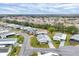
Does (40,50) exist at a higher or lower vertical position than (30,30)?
lower

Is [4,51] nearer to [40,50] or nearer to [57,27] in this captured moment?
[40,50]

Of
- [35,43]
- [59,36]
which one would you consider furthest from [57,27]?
[35,43]

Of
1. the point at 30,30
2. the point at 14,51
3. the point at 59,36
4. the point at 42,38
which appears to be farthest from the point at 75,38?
the point at 14,51

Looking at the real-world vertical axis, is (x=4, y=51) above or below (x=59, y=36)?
below

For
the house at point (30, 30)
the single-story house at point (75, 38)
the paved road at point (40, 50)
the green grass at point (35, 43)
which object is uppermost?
the house at point (30, 30)

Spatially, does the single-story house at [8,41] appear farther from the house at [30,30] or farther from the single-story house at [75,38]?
the single-story house at [75,38]

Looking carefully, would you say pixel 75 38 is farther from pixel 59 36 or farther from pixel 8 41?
pixel 8 41

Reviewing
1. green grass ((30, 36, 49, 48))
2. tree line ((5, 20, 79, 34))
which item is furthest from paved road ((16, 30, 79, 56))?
tree line ((5, 20, 79, 34))

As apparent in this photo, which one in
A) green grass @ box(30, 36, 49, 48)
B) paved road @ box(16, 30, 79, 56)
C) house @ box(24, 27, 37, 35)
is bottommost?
paved road @ box(16, 30, 79, 56)

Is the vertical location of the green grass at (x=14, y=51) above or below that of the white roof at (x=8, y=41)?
below

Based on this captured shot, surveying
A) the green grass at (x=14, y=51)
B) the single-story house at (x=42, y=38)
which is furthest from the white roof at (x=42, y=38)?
the green grass at (x=14, y=51)

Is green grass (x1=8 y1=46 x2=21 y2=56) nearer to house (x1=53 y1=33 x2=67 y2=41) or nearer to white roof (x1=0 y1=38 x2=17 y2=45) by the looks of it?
white roof (x1=0 y1=38 x2=17 y2=45)
